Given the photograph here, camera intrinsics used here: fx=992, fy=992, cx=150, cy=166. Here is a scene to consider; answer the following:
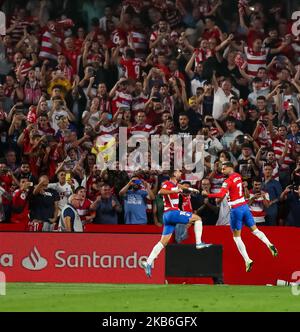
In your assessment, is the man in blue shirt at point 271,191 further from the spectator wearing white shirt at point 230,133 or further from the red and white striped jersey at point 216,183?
the spectator wearing white shirt at point 230,133

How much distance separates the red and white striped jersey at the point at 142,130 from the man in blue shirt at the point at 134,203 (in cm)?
144

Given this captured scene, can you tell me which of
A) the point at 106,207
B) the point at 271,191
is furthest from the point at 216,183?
the point at 106,207

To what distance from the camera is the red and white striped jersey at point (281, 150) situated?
73.4 feet

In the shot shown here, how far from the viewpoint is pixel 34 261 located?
67.1 feet

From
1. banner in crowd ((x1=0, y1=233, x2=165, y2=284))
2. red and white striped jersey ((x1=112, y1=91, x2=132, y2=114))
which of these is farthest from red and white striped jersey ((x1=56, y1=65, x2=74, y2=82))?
banner in crowd ((x1=0, y1=233, x2=165, y2=284))

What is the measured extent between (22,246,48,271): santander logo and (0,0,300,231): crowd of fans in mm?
617

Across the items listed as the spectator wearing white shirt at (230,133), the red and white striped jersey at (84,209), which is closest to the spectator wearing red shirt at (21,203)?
the red and white striped jersey at (84,209)

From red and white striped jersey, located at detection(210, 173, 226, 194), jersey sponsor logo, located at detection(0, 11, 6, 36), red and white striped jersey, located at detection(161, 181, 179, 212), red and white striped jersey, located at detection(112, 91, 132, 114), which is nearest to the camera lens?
red and white striped jersey, located at detection(161, 181, 179, 212)

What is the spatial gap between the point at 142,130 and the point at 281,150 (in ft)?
10.5

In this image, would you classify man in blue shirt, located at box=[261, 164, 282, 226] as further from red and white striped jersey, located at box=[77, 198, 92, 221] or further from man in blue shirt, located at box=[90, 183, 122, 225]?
red and white striped jersey, located at box=[77, 198, 92, 221]

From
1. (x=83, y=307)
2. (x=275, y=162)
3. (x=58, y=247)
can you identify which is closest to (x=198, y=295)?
(x=83, y=307)

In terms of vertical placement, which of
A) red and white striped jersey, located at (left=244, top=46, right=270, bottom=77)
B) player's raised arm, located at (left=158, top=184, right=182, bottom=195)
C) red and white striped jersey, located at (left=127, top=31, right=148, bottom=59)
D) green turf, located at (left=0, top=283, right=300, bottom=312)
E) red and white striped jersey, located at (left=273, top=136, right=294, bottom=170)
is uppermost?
red and white striped jersey, located at (left=127, top=31, right=148, bottom=59)

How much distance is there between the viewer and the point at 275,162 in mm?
22016

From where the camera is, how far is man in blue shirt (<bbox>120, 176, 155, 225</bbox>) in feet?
69.2
